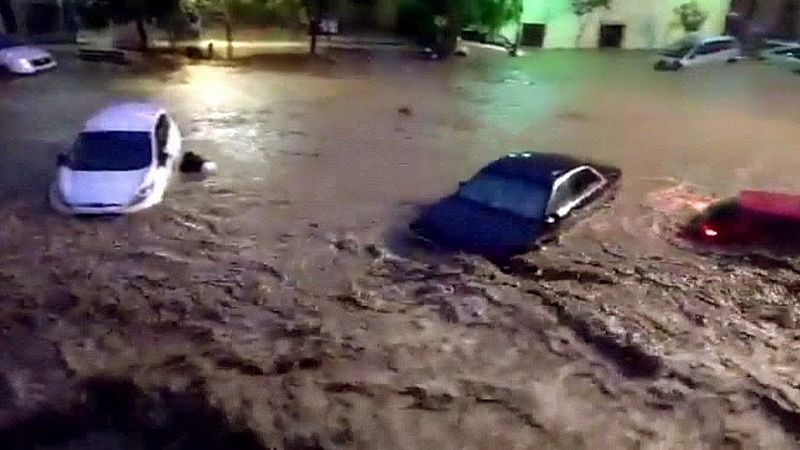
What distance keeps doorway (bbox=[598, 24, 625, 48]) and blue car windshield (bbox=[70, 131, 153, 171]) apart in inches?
665

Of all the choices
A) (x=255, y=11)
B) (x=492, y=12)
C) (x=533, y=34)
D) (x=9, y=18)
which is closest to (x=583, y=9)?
(x=533, y=34)

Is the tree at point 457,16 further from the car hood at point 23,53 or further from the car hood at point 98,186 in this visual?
the car hood at point 98,186

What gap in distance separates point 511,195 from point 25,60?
13.6 metres

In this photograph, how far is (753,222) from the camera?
11.8 meters

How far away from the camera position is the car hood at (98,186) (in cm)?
1260

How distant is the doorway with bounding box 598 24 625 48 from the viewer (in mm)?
27484

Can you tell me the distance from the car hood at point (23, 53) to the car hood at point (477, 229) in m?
12.8

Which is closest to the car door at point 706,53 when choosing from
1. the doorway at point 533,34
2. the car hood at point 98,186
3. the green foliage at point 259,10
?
the doorway at point 533,34

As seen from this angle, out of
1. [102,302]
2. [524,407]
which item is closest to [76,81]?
[102,302]

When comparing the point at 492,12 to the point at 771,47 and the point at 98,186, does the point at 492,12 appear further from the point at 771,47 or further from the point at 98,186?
the point at 98,186

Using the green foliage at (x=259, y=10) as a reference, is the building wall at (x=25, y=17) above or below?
below

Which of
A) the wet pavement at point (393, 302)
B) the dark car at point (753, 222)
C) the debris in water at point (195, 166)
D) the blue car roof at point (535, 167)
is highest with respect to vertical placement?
the blue car roof at point (535, 167)

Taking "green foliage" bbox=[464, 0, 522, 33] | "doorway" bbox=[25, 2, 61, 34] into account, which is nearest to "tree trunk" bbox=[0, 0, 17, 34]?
"doorway" bbox=[25, 2, 61, 34]

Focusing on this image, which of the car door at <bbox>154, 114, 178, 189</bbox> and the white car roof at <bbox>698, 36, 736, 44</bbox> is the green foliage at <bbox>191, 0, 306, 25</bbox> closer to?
the white car roof at <bbox>698, 36, 736, 44</bbox>
